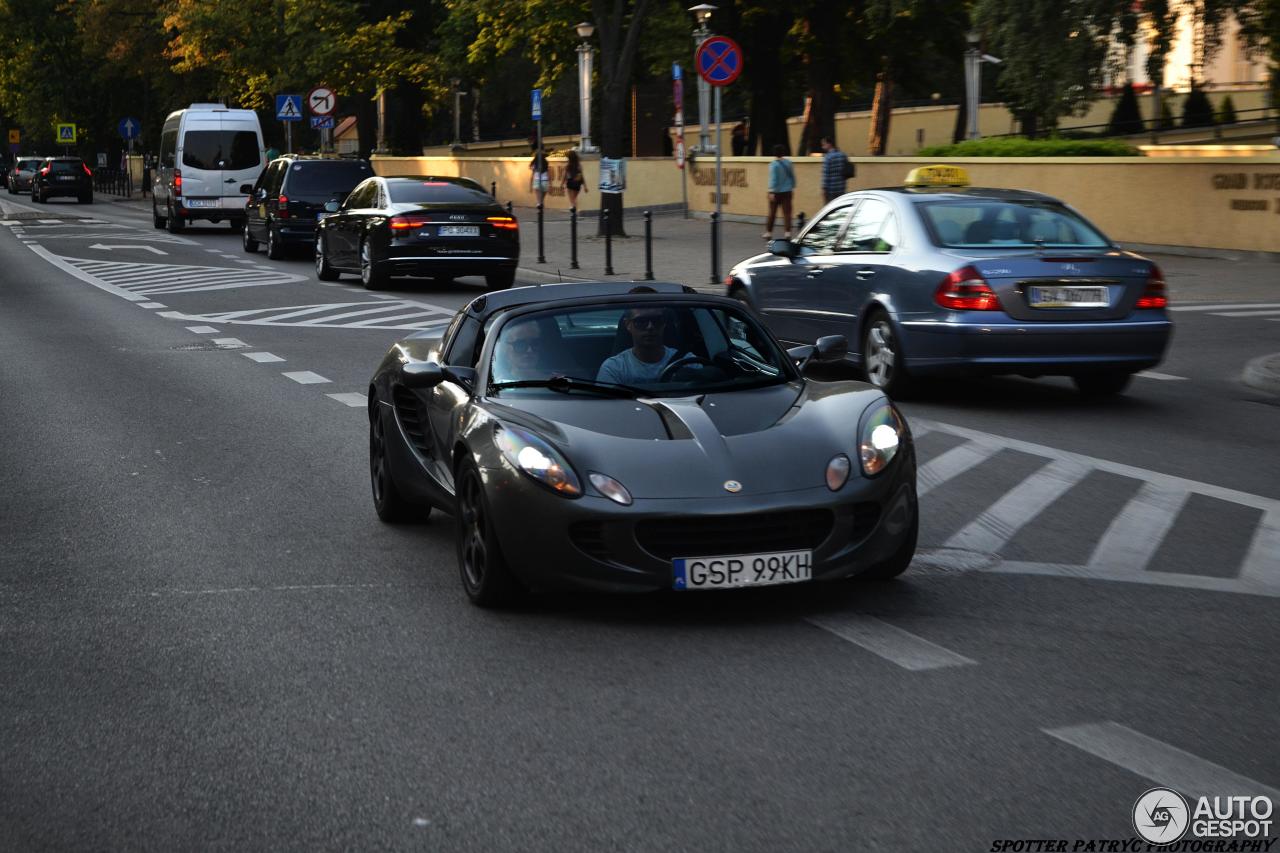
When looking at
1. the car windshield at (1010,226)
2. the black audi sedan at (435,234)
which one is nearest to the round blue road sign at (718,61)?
the black audi sedan at (435,234)

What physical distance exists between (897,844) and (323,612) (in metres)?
3.11

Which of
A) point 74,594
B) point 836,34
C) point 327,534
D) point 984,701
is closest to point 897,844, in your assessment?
point 984,701

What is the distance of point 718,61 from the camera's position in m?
23.7

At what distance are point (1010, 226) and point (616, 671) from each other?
747 cm

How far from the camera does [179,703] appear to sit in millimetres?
5500

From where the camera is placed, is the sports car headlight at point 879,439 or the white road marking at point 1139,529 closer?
the sports car headlight at point 879,439

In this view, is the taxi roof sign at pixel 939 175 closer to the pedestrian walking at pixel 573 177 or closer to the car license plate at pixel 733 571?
the car license plate at pixel 733 571

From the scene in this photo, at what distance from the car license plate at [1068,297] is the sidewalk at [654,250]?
10.3 m

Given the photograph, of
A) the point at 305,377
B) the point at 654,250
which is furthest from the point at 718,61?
the point at 305,377

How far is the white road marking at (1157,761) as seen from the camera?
4.49 m

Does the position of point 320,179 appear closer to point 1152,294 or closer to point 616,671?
point 1152,294

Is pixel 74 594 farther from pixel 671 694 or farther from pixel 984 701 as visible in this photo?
pixel 984 701

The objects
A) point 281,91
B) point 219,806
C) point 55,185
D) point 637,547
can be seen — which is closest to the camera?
point 219,806

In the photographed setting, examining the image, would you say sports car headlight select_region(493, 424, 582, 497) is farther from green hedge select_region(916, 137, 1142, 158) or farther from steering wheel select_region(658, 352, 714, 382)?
green hedge select_region(916, 137, 1142, 158)
